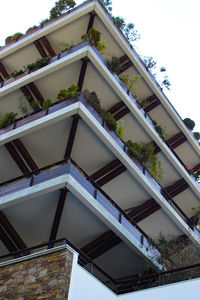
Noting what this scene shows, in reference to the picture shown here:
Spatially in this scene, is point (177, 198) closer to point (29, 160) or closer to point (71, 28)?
point (29, 160)

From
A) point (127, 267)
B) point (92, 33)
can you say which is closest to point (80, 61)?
point (92, 33)

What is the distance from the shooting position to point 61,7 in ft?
79.8

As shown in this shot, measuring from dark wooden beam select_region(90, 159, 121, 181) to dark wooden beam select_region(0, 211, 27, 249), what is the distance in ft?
13.9

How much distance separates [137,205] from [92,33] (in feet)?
29.3

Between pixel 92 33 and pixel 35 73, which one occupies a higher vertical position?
pixel 92 33

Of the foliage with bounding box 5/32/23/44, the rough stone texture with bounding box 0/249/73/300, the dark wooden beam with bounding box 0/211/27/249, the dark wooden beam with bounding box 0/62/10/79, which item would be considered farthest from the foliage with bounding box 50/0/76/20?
the rough stone texture with bounding box 0/249/73/300

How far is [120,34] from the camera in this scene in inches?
883

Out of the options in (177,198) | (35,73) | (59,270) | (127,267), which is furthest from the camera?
(177,198)

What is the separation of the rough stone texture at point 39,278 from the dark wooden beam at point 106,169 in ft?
21.2

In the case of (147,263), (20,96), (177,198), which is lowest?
(147,263)

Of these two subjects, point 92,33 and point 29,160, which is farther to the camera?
point 92,33

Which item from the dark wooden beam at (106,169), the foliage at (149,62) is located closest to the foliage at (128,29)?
the foliage at (149,62)

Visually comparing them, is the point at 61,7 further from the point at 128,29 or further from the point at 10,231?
the point at 10,231

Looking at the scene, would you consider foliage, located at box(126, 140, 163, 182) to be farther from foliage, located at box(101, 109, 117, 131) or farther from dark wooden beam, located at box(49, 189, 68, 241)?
dark wooden beam, located at box(49, 189, 68, 241)
